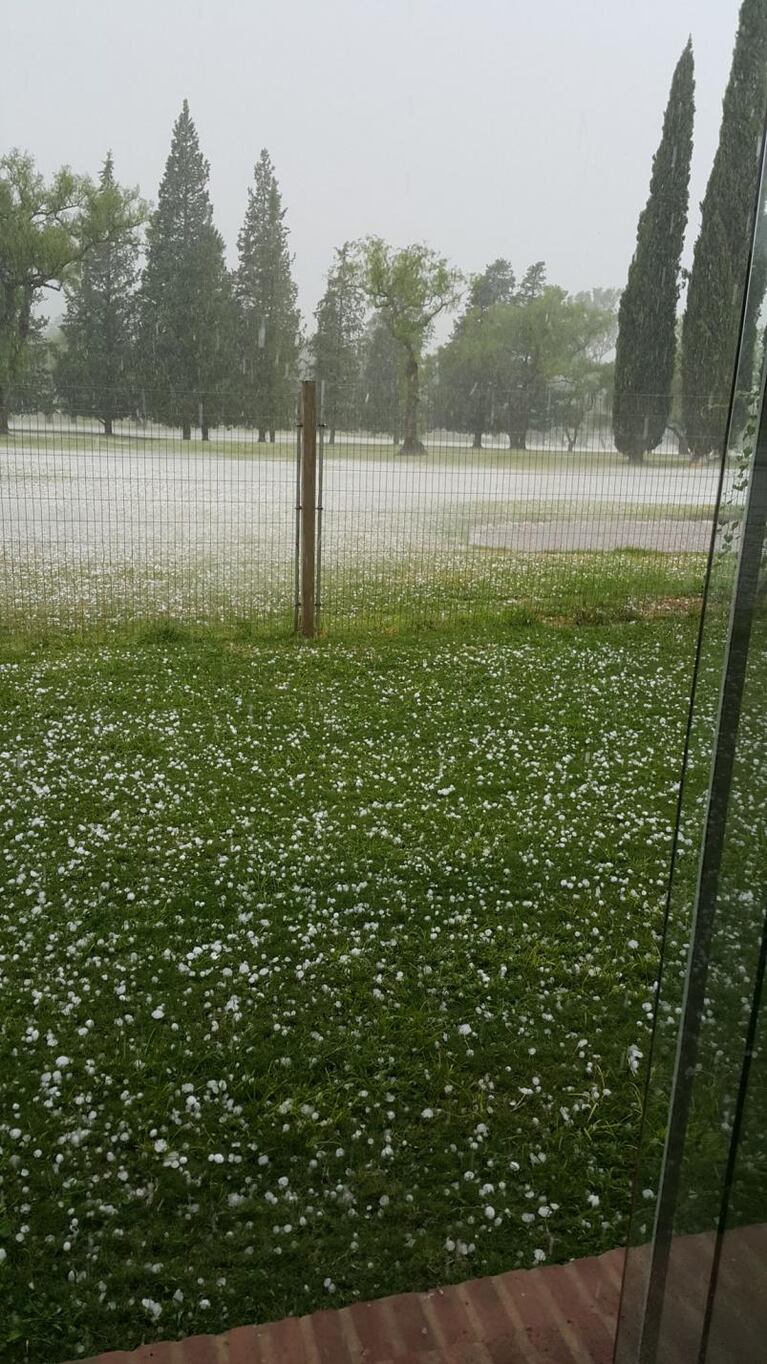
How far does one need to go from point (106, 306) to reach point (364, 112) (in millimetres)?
4764

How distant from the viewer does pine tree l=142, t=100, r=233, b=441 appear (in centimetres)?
1204

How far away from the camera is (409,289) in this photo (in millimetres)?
11328

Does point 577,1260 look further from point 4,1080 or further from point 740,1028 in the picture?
point 4,1080

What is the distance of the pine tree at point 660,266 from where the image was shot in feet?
29.8

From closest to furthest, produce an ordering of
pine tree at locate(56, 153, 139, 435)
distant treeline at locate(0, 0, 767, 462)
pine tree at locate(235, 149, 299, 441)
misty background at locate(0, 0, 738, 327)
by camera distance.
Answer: distant treeline at locate(0, 0, 767, 462)
pine tree at locate(56, 153, 139, 435)
misty background at locate(0, 0, 738, 327)
pine tree at locate(235, 149, 299, 441)

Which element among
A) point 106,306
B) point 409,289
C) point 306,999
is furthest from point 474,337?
point 306,999

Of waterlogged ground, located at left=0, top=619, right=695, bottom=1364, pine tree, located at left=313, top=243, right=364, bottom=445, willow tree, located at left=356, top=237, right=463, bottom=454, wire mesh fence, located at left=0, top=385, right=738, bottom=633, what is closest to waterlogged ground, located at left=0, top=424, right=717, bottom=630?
wire mesh fence, located at left=0, top=385, right=738, bottom=633

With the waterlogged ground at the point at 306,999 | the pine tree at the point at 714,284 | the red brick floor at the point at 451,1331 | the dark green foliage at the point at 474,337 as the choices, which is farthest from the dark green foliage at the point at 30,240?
the red brick floor at the point at 451,1331

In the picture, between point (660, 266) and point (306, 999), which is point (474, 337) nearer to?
point (660, 266)

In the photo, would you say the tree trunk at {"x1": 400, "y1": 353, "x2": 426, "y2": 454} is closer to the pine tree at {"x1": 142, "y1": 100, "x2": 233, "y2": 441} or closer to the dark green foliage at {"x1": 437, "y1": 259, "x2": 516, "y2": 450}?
the dark green foliage at {"x1": 437, "y1": 259, "x2": 516, "y2": 450}

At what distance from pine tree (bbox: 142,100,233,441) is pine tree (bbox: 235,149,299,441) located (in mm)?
260

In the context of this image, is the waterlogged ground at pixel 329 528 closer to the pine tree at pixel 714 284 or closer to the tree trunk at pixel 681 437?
the tree trunk at pixel 681 437

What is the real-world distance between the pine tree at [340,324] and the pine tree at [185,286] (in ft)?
3.86

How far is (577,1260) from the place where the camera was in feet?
4.40
